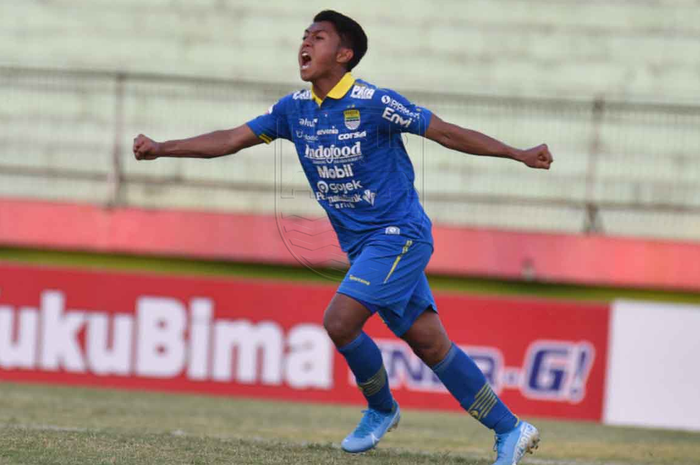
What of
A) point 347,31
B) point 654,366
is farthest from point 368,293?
point 654,366

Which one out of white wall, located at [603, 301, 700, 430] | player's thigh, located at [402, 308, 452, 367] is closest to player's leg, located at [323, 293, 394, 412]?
player's thigh, located at [402, 308, 452, 367]

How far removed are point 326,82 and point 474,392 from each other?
1.77 m

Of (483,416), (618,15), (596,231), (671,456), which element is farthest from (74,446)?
(618,15)

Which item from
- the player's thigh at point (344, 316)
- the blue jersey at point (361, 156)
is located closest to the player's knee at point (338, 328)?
the player's thigh at point (344, 316)

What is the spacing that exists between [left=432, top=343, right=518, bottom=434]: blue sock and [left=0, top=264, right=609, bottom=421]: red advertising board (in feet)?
17.0

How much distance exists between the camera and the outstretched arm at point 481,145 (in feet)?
17.5

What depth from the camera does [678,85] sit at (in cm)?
1339

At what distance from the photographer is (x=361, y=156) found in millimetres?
5586

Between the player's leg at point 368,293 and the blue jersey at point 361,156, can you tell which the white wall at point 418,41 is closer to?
the blue jersey at point 361,156

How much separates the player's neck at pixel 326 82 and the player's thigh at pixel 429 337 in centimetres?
125

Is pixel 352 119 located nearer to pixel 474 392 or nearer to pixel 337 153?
pixel 337 153

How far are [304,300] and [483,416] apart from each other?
5519 mm

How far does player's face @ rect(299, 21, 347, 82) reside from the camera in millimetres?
5629

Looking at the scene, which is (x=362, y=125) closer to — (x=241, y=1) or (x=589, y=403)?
(x=589, y=403)
